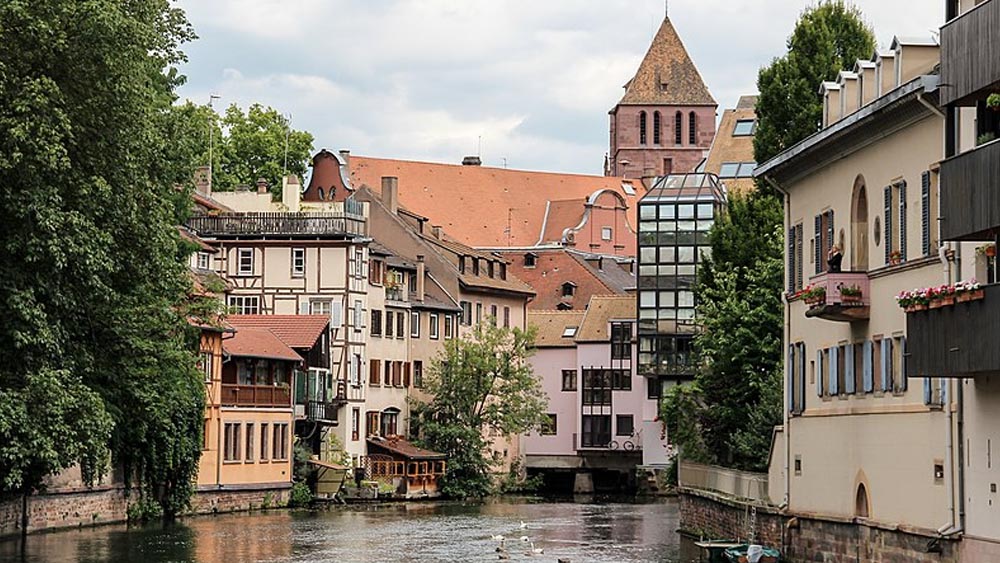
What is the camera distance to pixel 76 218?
36.2 metres

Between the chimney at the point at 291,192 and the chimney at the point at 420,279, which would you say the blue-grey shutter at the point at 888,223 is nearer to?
the chimney at the point at 291,192

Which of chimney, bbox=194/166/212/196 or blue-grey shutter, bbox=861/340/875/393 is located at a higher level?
chimney, bbox=194/166/212/196

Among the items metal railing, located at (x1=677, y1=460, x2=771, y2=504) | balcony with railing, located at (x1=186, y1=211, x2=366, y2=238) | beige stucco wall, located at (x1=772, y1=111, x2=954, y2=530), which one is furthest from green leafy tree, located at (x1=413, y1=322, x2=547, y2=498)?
beige stucco wall, located at (x1=772, y1=111, x2=954, y2=530)

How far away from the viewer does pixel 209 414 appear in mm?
65562

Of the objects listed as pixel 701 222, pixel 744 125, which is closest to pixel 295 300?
pixel 701 222

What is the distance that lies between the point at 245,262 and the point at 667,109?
75588 mm

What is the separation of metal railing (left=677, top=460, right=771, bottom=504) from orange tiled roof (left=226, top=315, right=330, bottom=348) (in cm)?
2336

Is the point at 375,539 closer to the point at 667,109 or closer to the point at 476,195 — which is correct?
the point at 476,195

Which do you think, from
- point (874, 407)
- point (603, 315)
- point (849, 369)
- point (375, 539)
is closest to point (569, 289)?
point (603, 315)

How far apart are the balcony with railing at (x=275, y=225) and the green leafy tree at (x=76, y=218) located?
3851 cm

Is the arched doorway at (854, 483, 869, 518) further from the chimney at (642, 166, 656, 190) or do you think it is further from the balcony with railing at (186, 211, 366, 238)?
the chimney at (642, 166, 656, 190)

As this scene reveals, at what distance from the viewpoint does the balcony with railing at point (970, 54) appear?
25.9m

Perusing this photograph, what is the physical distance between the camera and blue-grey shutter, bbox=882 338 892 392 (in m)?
32.8

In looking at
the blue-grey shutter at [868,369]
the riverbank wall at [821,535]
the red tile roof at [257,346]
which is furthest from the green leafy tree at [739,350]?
the red tile roof at [257,346]
